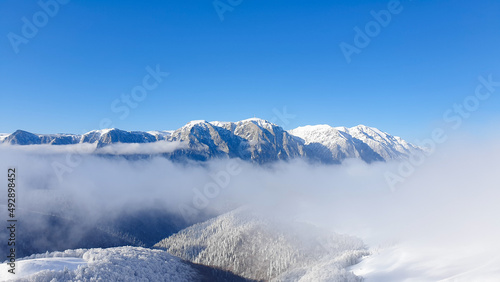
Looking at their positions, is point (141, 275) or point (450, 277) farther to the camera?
point (141, 275)

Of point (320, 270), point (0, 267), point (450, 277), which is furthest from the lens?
point (320, 270)

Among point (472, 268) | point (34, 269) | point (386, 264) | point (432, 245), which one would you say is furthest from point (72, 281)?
point (432, 245)

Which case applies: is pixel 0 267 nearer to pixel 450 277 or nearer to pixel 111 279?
pixel 111 279

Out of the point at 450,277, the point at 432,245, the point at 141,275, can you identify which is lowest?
the point at 141,275

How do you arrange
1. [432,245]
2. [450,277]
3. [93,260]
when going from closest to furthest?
[450,277], [93,260], [432,245]

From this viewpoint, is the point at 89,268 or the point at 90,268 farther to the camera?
the point at 90,268

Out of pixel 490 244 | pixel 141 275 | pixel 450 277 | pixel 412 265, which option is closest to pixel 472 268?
pixel 450 277

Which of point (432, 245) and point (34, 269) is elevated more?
point (432, 245)

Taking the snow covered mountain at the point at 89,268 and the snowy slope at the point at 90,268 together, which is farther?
the snowy slope at the point at 90,268

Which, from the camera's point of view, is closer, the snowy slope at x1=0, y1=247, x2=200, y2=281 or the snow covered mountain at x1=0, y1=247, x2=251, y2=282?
the snow covered mountain at x1=0, y1=247, x2=251, y2=282
